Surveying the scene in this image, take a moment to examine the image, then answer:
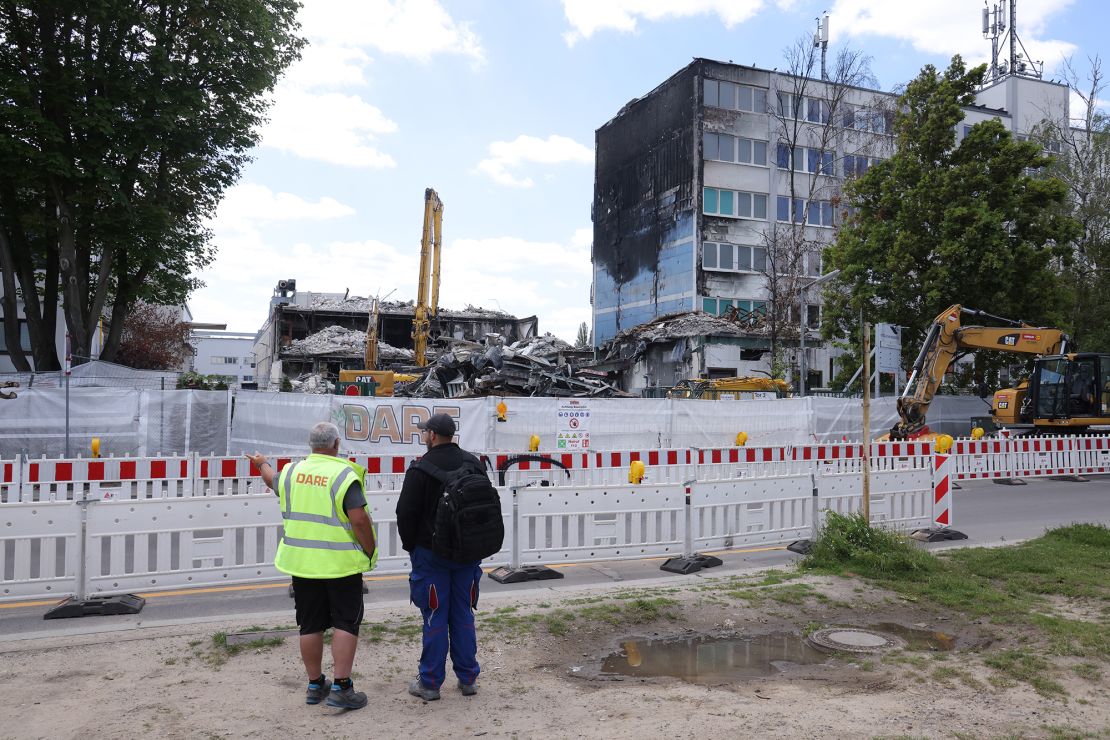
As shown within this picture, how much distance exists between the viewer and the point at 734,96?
44094mm

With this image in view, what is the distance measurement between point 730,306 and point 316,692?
4031 cm

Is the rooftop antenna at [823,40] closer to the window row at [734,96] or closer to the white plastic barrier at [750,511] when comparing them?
the window row at [734,96]

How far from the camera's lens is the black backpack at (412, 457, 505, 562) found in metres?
4.89

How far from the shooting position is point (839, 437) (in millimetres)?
23078

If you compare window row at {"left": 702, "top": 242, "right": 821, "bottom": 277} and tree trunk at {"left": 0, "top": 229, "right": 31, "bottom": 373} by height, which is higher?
window row at {"left": 702, "top": 242, "right": 821, "bottom": 277}

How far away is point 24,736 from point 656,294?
43349 millimetres

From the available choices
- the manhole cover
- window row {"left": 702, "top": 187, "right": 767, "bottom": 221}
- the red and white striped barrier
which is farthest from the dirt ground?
window row {"left": 702, "top": 187, "right": 767, "bottom": 221}

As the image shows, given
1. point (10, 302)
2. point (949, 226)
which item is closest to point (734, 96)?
point (949, 226)

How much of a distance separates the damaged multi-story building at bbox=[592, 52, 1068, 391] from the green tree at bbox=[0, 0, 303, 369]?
23.3m

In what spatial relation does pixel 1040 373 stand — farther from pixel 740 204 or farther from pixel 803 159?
pixel 803 159

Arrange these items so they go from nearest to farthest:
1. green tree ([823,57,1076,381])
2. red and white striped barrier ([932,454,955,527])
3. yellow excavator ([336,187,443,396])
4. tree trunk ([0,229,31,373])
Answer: red and white striped barrier ([932,454,955,527]), tree trunk ([0,229,31,373]), green tree ([823,57,1076,381]), yellow excavator ([336,187,443,396])

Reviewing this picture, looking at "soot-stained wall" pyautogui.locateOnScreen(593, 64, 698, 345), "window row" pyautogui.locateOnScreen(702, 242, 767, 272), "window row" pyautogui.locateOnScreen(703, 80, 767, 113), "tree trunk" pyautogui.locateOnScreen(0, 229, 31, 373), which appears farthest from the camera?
"soot-stained wall" pyautogui.locateOnScreen(593, 64, 698, 345)

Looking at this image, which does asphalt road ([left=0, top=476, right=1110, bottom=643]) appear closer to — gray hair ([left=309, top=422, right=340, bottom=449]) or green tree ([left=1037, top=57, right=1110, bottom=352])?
gray hair ([left=309, top=422, right=340, bottom=449])

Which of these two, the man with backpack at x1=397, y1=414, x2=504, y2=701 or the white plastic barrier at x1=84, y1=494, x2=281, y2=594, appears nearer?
the man with backpack at x1=397, y1=414, x2=504, y2=701
